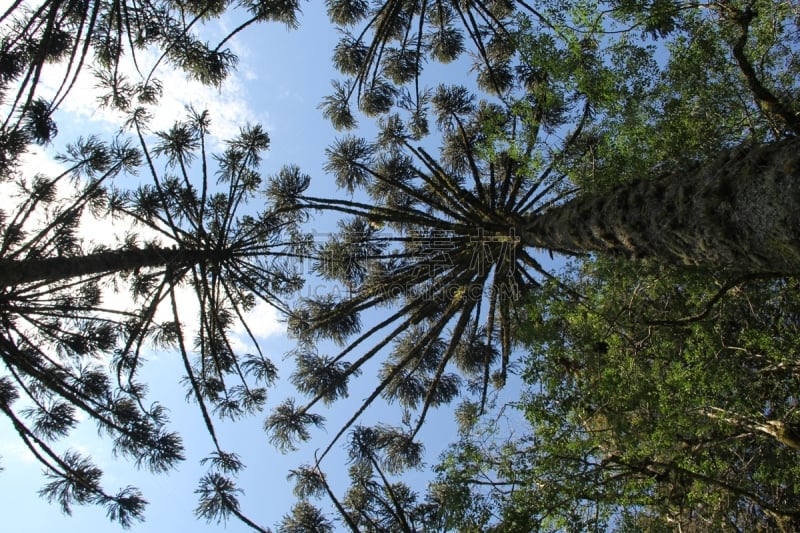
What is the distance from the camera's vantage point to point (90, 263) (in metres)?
5.15

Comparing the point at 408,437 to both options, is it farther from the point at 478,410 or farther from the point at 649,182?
the point at 649,182

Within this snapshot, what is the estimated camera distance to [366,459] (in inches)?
281

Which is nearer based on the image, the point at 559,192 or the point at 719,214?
the point at 719,214

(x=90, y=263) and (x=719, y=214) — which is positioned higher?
(x=90, y=263)

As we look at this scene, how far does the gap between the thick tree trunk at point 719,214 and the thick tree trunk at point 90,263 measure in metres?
4.35

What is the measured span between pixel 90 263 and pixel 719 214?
18.0ft

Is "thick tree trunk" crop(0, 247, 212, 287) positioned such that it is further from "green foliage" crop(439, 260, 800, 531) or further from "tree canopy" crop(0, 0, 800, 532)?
"green foliage" crop(439, 260, 800, 531)

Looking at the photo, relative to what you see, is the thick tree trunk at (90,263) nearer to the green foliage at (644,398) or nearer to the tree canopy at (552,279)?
the tree canopy at (552,279)

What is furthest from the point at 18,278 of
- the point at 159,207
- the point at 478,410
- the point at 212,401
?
the point at 478,410

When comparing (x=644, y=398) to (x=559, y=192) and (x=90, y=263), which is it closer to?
(x=559, y=192)

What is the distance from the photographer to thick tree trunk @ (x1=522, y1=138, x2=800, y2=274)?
88.8 inches

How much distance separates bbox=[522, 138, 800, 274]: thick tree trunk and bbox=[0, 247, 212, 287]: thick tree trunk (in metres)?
4.35

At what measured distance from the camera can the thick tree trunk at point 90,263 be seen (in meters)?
4.80

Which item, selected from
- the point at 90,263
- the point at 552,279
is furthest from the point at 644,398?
the point at 90,263
